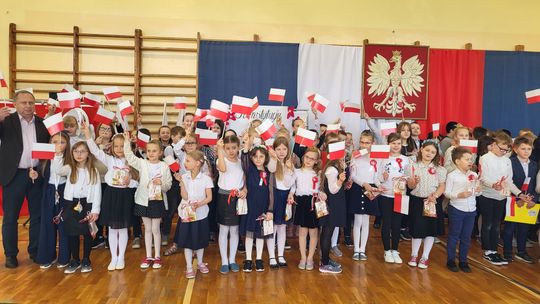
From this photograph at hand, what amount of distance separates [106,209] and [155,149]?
0.74m

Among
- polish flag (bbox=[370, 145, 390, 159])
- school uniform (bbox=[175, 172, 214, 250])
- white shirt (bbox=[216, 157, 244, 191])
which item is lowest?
school uniform (bbox=[175, 172, 214, 250])

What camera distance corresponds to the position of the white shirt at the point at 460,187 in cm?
372

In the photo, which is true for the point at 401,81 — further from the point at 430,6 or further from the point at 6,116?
the point at 6,116

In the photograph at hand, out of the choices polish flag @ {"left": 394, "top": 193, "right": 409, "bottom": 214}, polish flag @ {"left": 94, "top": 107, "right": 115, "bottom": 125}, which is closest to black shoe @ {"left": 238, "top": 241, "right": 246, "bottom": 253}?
polish flag @ {"left": 394, "top": 193, "right": 409, "bottom": 214}

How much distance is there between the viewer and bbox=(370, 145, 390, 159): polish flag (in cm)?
367

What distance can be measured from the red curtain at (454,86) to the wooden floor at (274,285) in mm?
3855

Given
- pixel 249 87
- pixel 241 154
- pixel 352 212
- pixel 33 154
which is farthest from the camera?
pixel 249 87

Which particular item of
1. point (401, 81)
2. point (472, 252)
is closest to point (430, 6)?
point (401, 81)

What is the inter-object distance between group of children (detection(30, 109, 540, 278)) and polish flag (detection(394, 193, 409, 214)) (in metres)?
0.01

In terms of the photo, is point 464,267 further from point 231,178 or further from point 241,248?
point 231,178

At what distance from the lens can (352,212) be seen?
409 centimetres

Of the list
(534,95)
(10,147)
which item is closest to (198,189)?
(10,147)

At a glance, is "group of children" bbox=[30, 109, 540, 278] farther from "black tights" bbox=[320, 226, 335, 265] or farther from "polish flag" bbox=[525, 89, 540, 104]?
"polish flag" bbox=[525, 89, 540, 104]

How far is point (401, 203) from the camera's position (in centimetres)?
376
